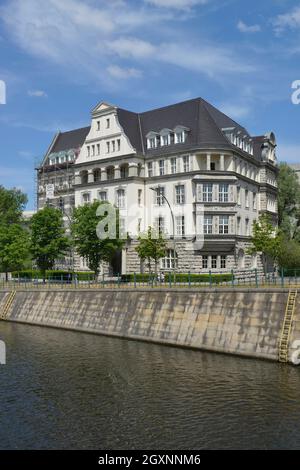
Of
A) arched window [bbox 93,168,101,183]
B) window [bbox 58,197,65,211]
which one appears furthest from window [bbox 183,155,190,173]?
window [bbox 58,197,65,211]

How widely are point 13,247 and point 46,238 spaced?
12.4 meters

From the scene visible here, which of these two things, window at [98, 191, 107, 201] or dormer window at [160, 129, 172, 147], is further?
window at [98, 191, 107, 201]

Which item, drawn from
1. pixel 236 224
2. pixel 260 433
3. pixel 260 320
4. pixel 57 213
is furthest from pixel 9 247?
pixel 260 433

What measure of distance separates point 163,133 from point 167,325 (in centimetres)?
3599

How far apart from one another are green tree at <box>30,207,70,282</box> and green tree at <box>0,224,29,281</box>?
30.5 feet

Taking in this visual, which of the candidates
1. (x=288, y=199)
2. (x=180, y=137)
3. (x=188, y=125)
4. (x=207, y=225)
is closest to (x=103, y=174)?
(x=180, y=137)

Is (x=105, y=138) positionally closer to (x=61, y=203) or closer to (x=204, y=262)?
(x=61, y=203)

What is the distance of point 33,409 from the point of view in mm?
19094

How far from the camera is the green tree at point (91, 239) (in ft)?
169

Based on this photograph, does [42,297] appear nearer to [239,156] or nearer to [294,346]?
[294,346]

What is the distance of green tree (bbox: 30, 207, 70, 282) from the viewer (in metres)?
56.9

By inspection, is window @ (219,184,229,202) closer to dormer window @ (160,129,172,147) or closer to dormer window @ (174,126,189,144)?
dormer window @ (174,126,189,144)

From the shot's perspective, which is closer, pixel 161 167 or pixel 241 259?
pixel 241 259

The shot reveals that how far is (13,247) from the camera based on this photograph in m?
67.8
